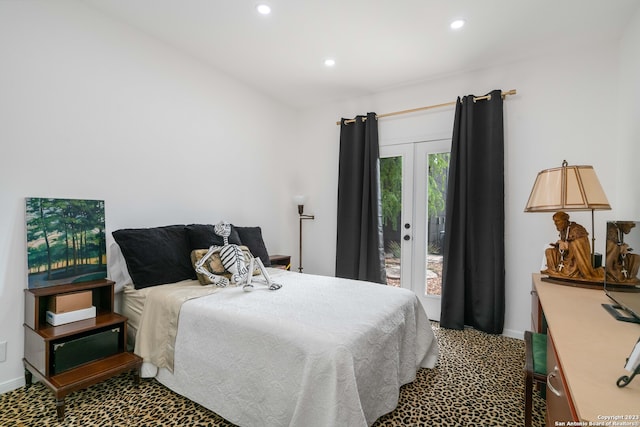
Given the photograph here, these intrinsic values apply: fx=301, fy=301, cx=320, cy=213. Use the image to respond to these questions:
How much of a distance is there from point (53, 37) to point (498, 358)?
13.7 feet

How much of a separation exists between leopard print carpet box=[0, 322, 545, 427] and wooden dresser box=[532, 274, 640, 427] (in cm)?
72

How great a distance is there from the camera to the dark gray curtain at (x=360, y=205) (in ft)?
12.0

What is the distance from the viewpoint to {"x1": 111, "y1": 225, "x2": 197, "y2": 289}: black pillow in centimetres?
225

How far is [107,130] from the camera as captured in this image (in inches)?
95.0

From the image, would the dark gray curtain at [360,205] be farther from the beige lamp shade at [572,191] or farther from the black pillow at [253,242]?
the beige lamp shade at [572,191]

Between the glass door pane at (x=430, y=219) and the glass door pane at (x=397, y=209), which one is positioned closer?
the glass door pane at (x=430, y=219)

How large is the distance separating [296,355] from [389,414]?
817mm

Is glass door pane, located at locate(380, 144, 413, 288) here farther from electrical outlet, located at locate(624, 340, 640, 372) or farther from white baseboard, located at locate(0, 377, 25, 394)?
white baseboard, located at locate(0, 377, 25, 394)

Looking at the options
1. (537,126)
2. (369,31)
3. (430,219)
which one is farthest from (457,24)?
(430,219)

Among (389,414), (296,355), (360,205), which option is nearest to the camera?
(296,355)

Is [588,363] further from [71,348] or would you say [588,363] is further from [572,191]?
[71,348]

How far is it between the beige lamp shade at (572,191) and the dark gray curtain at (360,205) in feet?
6.08

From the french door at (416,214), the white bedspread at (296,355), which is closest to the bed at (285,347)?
the white bedspread at (296,355)

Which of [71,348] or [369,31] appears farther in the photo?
[369,31]
